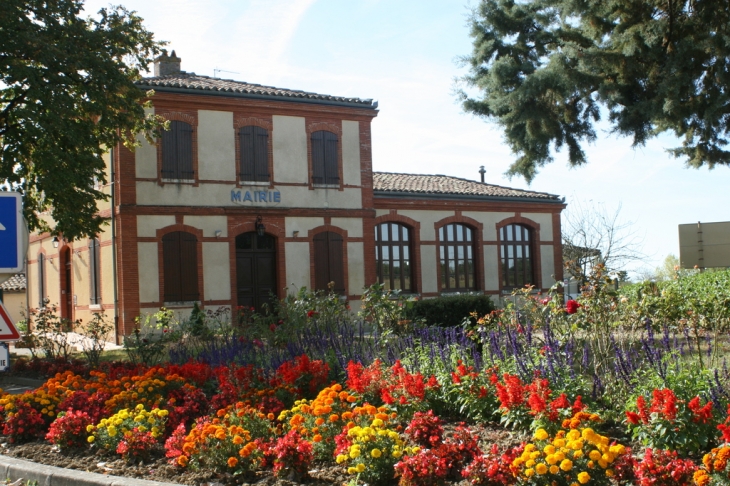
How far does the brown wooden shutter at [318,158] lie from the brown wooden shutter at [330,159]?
0.09 m

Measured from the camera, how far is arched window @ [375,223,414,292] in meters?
24.3

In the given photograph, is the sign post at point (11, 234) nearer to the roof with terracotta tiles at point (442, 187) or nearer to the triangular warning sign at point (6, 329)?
the triangular warning sign at point (6, 329)

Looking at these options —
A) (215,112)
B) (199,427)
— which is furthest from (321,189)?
(199,427)

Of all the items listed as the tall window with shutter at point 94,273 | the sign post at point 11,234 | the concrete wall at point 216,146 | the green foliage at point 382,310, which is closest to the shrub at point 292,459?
the sign post at point 11,234

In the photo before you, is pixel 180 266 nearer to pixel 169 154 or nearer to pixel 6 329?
pixel 169 154

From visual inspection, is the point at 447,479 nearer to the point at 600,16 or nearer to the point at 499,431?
the point at 499,431

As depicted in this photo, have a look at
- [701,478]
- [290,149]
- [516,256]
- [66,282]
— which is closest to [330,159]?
[290,149]

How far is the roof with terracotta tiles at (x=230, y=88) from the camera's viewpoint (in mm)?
20047

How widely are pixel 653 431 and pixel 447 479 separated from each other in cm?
138

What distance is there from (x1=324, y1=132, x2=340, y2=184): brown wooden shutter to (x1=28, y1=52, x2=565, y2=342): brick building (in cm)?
3

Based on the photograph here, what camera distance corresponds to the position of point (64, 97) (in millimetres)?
14984

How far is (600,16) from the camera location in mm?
12578

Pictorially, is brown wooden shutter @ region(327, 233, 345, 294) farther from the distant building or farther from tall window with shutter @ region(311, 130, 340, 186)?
the distant building

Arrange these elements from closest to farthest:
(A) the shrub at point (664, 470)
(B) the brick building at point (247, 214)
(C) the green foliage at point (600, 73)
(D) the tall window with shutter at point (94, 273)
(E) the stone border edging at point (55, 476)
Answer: (A) the shrub at point (664, 470) < (E) the stone border edging at point (55, 476) < (C) the green foliage at point (600, 73) < (B) the brick building at point (247, 214) < (D) the tall window with shutter at point (94, 273)
